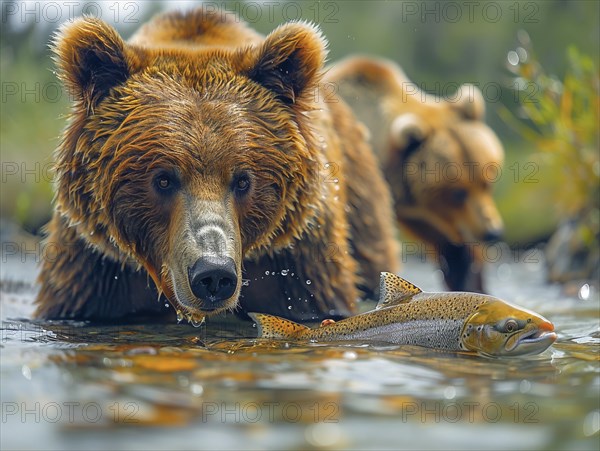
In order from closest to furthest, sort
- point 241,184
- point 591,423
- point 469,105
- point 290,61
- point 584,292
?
1. point 591,423
2. point 241,184
3. point 290,61
4. point 584,292
5. point 469,105

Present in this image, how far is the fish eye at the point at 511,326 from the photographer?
349 cm

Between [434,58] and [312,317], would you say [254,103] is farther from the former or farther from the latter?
[434,58]

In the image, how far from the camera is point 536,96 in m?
7.88

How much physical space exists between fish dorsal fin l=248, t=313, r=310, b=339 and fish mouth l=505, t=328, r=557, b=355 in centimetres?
86

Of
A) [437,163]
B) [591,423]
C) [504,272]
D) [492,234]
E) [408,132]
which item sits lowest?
[591,423]

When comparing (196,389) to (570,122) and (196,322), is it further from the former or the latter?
(570,122)

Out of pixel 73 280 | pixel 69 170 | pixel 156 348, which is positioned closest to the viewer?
pixel 156 348

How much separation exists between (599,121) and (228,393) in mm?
6133

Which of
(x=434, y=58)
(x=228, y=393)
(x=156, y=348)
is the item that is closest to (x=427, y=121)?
(x=156, y=348)

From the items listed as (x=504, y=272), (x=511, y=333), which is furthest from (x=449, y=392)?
(x=504, y=272)

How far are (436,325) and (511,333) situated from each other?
1.12ft

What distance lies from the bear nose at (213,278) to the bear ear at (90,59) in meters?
1.10

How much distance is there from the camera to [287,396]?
109 inches

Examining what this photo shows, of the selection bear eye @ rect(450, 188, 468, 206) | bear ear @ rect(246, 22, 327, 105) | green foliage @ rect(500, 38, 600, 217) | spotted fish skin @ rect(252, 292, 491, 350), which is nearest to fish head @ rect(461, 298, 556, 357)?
spotted fish skin @ rect(252, 292, 491, 350)
